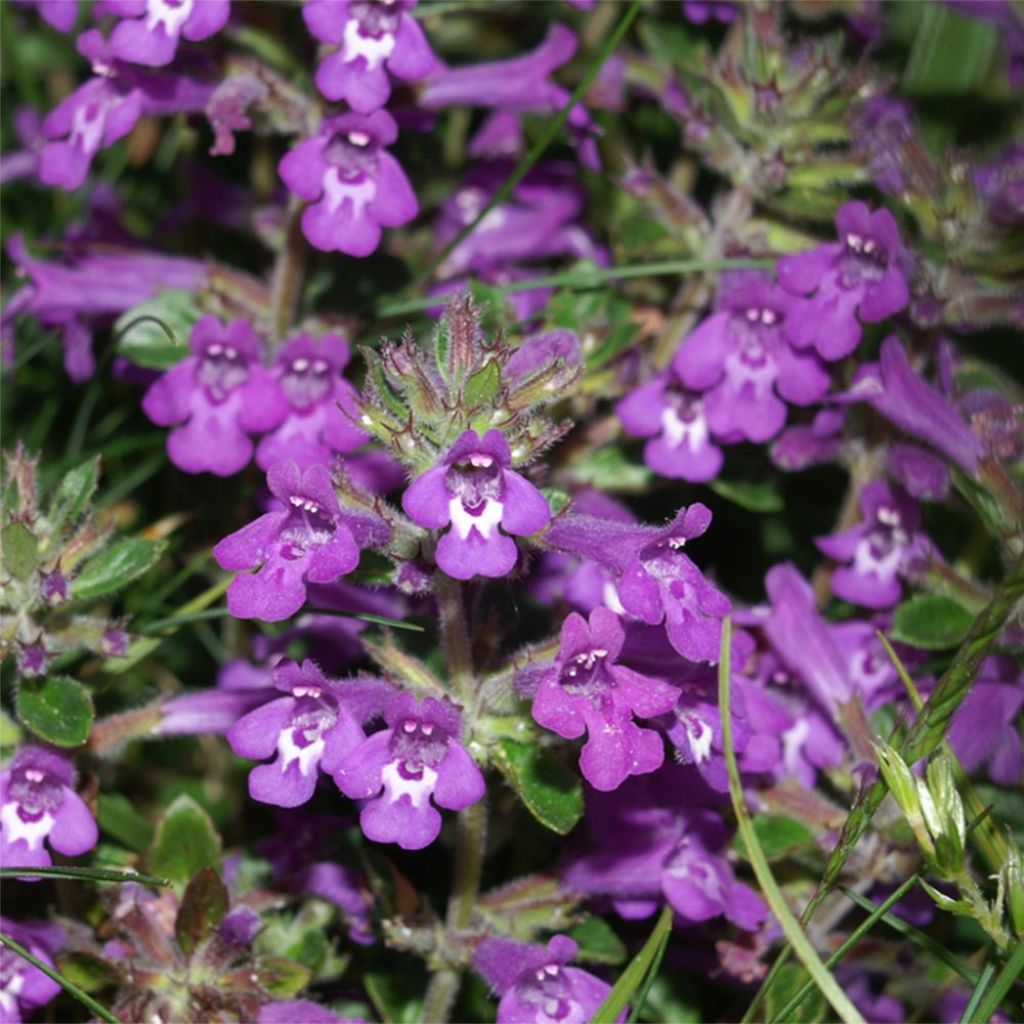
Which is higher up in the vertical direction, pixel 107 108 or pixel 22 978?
pixel 107 108

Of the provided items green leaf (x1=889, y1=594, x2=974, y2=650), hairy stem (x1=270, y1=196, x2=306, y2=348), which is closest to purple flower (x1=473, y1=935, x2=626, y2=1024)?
green leaf (x1=889, y1=594, x2=974, y2=650)

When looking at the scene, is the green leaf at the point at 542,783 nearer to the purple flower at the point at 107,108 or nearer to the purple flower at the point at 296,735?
the purple flower at the point at 296,735

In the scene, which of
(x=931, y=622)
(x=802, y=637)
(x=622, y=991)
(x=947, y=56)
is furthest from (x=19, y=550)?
(x=947, y=56)

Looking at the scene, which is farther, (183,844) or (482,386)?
(183,844)

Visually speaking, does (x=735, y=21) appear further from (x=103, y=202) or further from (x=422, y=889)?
(x=422, y=889)

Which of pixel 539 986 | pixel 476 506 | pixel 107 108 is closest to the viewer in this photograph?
pixel 476 506

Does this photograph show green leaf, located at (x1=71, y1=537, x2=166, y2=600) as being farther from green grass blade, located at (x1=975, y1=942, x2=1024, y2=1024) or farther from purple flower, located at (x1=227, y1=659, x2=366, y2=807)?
green grass blade, located at (x1=975, y1=942, x2=1024, y2=1024)

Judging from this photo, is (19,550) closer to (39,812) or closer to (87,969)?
(39,812)
